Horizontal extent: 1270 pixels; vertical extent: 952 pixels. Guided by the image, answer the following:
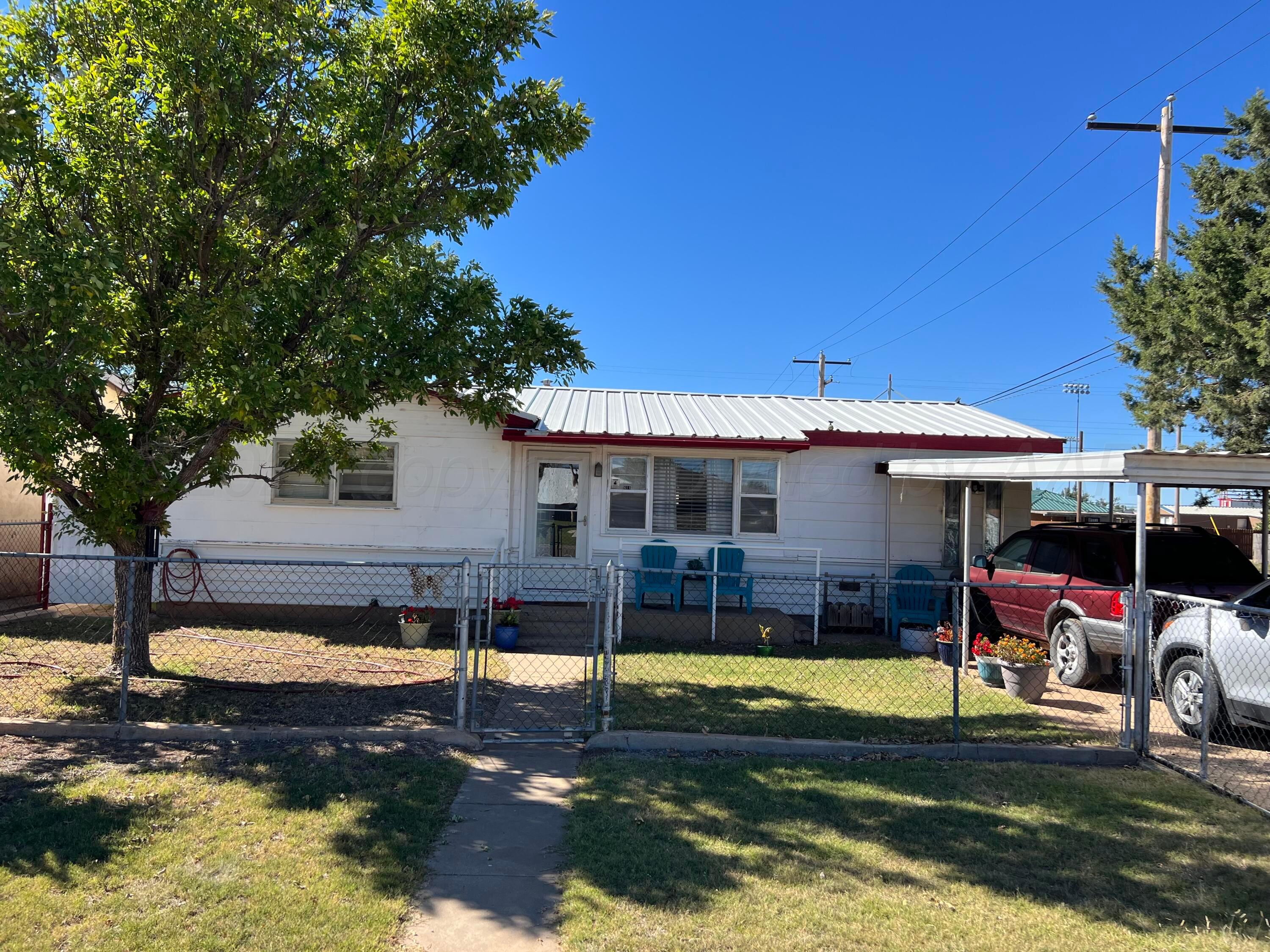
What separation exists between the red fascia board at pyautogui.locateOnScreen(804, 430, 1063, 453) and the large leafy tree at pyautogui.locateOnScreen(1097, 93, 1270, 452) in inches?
75.5

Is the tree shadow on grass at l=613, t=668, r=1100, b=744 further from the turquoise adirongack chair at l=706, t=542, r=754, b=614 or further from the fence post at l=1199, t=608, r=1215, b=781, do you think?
the turquoise adirongack chair at l=706, t=542, r=754, b=614

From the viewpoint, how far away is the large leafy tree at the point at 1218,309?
34.6 ft

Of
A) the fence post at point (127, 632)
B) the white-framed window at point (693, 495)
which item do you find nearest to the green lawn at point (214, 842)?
the fence post at point (127, 632)

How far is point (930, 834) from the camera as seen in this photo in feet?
16.2

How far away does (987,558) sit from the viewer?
36.0 ft

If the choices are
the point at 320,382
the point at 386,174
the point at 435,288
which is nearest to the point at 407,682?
the point at 320,382

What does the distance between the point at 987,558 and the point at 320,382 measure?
853cm

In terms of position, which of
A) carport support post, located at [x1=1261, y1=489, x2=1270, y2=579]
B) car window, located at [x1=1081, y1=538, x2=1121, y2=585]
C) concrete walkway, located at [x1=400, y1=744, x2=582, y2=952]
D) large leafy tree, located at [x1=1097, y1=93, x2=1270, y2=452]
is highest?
large leafy tree, located at [x1=1097, y1=93, x2=1270, y2=452]

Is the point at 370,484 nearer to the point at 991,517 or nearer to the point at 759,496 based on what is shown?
the point at 759,496

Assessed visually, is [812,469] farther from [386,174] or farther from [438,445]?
[386,174]

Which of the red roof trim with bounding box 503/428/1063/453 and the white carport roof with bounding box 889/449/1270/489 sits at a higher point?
the red roof trim with bounding box 503/428/1063/453

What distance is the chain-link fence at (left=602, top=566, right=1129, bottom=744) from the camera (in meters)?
7.13

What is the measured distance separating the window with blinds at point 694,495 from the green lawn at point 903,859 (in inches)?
258

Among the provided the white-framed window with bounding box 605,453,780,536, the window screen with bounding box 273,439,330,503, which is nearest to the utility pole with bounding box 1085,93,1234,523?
the white-framed window with bounding box 605,453,780,536
